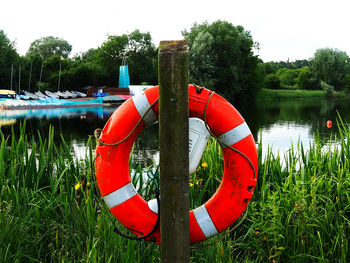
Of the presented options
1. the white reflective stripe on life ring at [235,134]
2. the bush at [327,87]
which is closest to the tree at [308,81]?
the bush at [327,87]

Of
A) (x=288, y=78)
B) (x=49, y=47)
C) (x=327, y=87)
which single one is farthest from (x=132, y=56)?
(x=288, y=78)

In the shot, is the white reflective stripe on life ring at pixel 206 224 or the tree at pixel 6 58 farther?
the tree at pixel 6 58

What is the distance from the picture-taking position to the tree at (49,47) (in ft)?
165

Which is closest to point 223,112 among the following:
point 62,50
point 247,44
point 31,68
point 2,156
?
point 2,156

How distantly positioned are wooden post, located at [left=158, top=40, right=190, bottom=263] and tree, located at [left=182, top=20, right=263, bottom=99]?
23333 mm

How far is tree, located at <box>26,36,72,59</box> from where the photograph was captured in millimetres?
50328

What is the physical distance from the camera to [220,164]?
3.04 m

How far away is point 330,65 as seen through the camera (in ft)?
130

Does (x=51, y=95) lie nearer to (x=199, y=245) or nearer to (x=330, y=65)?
(x=330, y=65)

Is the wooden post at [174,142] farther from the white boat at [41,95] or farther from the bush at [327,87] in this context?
the bush at [327,87]

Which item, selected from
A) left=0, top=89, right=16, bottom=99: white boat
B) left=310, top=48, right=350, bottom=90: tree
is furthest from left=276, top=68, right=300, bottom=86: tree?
left=0, top=89, right=16, bottom=99: white boat

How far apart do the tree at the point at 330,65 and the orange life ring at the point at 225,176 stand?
41844mm

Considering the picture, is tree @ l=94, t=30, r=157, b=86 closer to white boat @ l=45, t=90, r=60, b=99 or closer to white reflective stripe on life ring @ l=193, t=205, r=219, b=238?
white boat @ l=45, t=90, r=60, b=99

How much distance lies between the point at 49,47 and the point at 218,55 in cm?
3246
